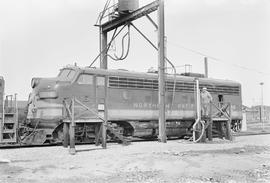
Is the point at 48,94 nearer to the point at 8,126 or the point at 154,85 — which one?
the point at 8,126

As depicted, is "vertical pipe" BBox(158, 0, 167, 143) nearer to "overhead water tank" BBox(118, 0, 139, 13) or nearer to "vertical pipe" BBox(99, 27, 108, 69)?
"overhead water tank" BBox(118, 0, 139, 13)

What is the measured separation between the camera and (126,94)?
1645cm

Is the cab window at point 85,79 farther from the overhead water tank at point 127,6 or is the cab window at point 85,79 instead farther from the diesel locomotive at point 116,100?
the overhead water tank at point 127,6

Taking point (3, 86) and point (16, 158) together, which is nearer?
point (16, 158)

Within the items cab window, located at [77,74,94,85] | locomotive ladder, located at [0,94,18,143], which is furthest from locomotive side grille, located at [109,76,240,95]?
locomotive ladder, located at [0,94,18,143]

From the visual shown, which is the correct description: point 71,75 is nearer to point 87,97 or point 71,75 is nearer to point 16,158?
point 87,97

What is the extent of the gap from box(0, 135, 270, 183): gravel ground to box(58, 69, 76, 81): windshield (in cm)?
412

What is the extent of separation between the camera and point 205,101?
16734mm

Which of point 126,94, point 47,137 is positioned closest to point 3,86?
point 47,137

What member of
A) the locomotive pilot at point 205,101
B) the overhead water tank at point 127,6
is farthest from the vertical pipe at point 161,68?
the overhead water tank at point 127,6

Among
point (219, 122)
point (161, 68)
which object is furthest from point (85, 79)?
point (219, 122)

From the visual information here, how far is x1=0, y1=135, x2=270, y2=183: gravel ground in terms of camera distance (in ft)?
25.6

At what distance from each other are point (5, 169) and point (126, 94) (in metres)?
8.66

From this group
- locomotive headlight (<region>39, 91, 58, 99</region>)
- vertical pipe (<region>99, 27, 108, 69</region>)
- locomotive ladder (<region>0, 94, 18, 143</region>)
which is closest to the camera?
locomotive ladder (<region>0, 94, 18, 143</region>)
